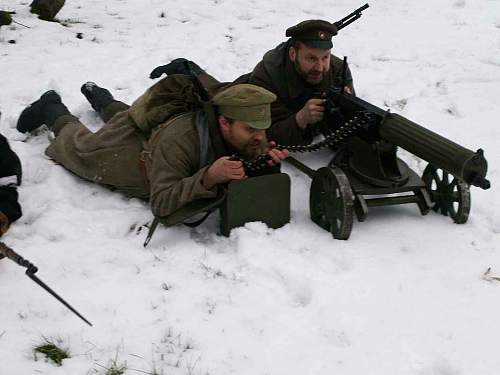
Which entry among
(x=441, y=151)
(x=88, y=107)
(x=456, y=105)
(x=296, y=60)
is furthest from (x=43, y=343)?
(x=456, y=105)

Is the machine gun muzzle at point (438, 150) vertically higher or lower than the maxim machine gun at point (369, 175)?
higher

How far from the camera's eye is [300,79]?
5.72m

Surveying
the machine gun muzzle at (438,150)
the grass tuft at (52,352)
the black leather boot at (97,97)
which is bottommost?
the grass tuft at (52,352)

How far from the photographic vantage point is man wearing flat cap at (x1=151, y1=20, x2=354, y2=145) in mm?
5363

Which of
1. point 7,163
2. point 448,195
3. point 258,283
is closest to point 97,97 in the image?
point 7,163

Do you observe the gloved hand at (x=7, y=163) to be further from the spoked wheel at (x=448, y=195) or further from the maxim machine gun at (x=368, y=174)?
the spoked wheel at (x=448, y=195)

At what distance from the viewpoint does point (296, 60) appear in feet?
18.5

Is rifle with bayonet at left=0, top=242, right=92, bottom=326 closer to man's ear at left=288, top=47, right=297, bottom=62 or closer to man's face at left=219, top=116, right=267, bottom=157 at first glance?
man's face at left=219, top=116, right=267, bottom=157

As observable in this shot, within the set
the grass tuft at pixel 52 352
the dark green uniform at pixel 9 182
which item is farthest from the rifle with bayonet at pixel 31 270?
the dark green uniform at pixel 9 182

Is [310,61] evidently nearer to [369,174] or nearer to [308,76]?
[308,76]

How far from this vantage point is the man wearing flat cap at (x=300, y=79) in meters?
5.36

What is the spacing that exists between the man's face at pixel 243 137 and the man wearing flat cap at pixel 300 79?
0.75 metres

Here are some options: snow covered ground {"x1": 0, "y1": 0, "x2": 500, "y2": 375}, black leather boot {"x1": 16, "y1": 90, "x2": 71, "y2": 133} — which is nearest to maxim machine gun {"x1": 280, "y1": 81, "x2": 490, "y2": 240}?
snow covered ground {"x1": 0, "y1": 0, "x2": 500, "y2": 375}

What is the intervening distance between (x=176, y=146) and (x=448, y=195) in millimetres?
2126
